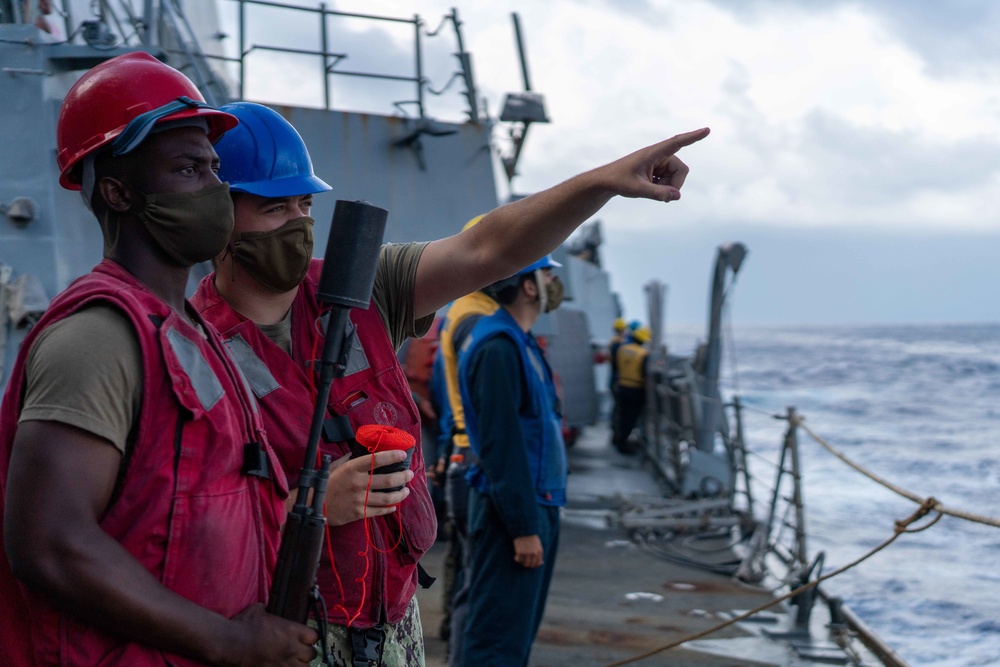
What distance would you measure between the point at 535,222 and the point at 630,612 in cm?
493

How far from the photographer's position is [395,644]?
2.15m

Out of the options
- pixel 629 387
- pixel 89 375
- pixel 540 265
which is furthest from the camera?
pixel 629 387

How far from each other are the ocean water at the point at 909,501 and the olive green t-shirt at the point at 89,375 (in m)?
6.00

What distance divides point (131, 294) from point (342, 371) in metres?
0.43

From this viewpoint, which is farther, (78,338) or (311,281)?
(311,281)

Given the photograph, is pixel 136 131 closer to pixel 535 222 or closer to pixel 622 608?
pixel 535 222

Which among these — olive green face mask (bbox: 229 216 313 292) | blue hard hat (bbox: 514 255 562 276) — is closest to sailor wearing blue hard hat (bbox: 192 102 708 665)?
olive green face mask (bbox: 229 216 313 292)

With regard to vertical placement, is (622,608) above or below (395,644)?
below

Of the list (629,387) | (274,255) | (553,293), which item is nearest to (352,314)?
(274,255)

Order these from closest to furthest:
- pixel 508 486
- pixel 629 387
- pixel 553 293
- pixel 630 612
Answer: pixel 508 486, pixel 553 293, pixel 630 612, pixel 629 387

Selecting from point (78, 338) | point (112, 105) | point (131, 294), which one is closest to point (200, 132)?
point (112, 105)

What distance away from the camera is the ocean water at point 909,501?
8.42m

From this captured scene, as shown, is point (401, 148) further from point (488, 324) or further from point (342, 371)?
point (342, 371)

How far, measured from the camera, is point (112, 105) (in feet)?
5.07
